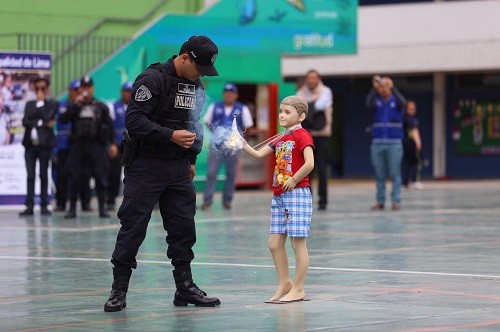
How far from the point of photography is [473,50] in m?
34.7

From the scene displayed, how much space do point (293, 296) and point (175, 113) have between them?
1.63 metres

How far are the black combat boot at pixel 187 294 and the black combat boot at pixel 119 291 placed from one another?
1.28 ft

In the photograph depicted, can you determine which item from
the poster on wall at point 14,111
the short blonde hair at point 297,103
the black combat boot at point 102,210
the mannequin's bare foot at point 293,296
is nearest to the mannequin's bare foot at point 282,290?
the mannequin's bare foot at point 293,296

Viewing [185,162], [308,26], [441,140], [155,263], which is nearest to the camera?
[185,162]

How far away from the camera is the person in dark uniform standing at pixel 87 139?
1988cm

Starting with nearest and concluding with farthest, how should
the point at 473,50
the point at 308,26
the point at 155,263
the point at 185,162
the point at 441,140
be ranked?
the point at 185,162 < the point at 155,263 < the point at 308,26 < the point at 473,50 < the point at 441,140

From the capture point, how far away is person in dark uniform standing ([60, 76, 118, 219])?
19875 millimetres

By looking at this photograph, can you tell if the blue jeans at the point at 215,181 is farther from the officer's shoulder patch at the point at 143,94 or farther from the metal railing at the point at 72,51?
the officer's shoulder patch at the point at 143,94

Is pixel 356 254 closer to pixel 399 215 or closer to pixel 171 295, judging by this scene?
pixel 171 295

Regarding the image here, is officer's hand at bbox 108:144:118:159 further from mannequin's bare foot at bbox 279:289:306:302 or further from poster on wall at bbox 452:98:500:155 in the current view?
poster on wall at bbox 452:98:500:155

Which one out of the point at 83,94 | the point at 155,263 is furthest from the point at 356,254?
the point at 83,94

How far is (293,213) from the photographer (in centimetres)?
1009

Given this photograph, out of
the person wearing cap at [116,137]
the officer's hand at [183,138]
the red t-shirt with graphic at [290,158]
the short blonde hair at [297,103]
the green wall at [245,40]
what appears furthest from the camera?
the green wall at [245,40]

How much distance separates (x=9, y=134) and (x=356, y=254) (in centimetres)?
972
